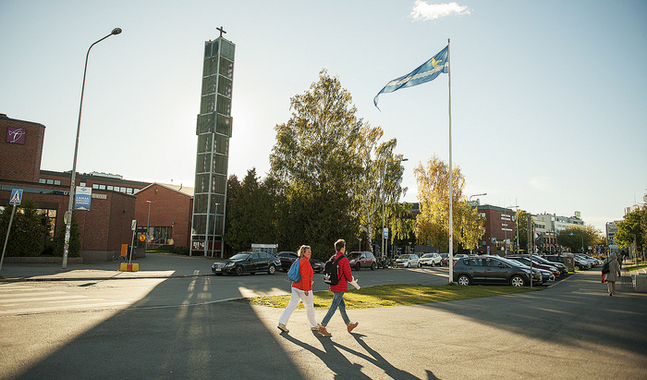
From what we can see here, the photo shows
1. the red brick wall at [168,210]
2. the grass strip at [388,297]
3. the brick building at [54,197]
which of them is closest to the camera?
the grass strip at [388,297]

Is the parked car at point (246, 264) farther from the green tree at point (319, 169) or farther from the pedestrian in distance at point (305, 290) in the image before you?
the pedestrian in distance at point (305, 290)

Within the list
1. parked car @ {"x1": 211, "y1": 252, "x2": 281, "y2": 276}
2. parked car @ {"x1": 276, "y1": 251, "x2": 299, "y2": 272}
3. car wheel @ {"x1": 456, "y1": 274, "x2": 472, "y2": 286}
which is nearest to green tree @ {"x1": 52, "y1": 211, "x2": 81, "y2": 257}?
parked car @ {"x1": 211, "y1": 252, "x2": 281, "y2": 276}

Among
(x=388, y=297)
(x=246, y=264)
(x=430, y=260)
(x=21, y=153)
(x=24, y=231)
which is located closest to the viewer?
(x=388, y=297)

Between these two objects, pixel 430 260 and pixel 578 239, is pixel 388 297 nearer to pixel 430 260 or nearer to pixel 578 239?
pixel 430 260

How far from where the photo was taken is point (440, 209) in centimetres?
5556

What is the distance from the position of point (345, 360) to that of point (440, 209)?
52.2 meters

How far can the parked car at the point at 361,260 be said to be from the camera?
35656 millimetres

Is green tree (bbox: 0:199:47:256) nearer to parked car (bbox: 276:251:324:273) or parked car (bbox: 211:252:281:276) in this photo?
parked car (bbox: 211:252:281:276)

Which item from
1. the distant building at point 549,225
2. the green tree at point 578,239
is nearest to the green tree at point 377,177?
the distant building at point 549,225

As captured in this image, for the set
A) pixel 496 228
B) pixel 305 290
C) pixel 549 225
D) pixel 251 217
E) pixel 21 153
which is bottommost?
pixel 305 290

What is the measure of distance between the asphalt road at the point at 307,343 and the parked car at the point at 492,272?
7.86 m

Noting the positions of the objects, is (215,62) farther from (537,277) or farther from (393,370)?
(393,370)

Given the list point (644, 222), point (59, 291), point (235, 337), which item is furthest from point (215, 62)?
point (644, 222)

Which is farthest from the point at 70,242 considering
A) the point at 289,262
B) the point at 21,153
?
the point at 21,153
